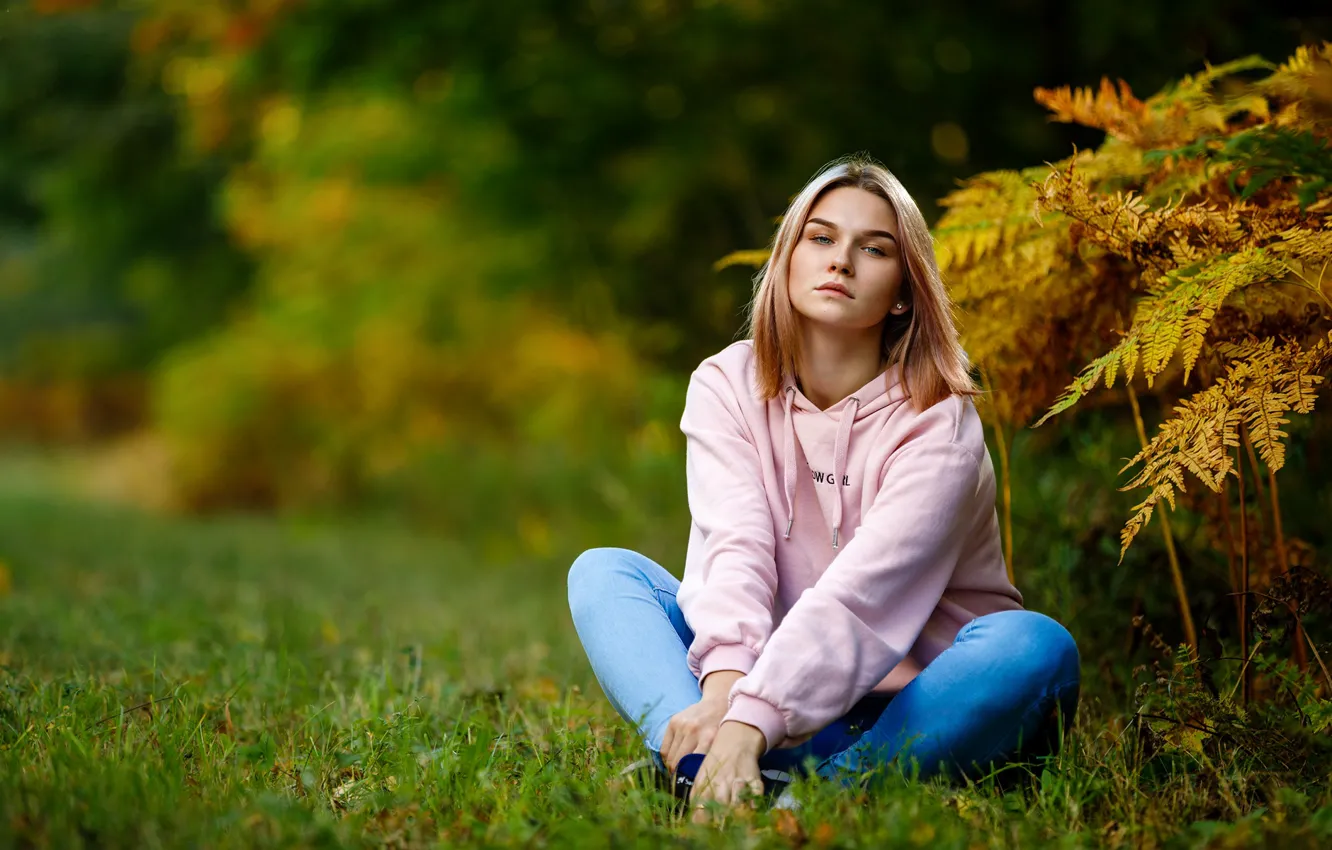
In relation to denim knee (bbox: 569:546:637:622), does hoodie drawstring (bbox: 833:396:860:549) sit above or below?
above

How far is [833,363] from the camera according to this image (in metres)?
2.64

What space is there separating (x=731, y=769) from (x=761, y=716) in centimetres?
11

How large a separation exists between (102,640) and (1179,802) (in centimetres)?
327

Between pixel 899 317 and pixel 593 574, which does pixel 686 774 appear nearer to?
pixel 593 574

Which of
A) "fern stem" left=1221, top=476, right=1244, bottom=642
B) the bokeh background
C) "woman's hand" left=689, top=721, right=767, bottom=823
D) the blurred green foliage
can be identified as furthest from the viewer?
the blurred green foliage

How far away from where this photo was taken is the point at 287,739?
2594mm

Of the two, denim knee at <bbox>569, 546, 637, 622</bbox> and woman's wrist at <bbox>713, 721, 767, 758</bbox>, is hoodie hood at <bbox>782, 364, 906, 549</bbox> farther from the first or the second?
woman's wrist at <bbox>713, 721, 767, 758</bbox>

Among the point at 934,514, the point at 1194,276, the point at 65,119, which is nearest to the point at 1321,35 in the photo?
the point at 1194,276

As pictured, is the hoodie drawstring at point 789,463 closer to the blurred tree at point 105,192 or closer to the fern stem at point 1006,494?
the fern stem at point 1006,494

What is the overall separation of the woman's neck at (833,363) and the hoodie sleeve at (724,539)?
0.58ft

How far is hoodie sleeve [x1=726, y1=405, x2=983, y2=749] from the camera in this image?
6.98ft

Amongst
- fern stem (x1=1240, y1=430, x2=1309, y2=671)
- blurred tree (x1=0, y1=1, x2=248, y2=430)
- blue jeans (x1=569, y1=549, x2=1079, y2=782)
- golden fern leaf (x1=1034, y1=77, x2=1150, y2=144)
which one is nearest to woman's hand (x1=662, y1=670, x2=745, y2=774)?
blue jeans (x1=569, y1=549, x2=1079, y2=782)

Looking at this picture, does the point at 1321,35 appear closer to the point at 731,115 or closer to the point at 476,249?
the point at 731,115

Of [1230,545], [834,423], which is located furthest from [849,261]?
[1230,545]
